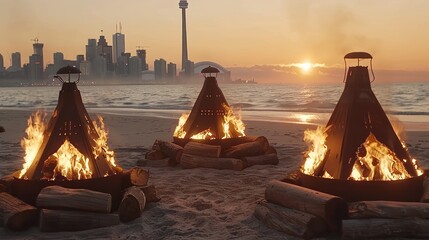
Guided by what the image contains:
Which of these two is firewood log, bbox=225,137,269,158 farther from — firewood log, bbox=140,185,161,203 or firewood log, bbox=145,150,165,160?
firewood log, bbox=140,185,161,203

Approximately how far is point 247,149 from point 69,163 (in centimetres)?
566

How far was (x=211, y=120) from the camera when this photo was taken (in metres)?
13.2

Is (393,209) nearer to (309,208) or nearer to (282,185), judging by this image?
(309,208)

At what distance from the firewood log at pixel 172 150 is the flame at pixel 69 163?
483 cm

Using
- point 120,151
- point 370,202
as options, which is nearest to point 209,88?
point 120,151

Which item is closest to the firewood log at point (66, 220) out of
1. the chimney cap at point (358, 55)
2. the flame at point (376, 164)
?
the flame at point (376, 164)

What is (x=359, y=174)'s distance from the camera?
7449mm

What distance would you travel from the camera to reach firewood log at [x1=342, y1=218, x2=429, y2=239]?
6.41 meters

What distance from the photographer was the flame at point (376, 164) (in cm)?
739

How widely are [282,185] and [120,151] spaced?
948 cm

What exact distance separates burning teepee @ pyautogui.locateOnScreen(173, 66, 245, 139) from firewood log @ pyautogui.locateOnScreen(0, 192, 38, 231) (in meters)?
6.20

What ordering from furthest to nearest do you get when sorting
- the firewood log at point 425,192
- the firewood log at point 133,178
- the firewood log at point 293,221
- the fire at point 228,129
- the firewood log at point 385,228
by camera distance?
the fire at point 228,129
the firewood log at point 133,178
the firewood log at point 425,192
the firewood log at point 293,221
the firewood log at point 385,228

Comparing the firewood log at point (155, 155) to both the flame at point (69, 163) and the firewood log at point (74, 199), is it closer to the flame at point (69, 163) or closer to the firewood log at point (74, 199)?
the flame at point (69, 163)

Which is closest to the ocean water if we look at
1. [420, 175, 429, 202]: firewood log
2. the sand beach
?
the sand beach
